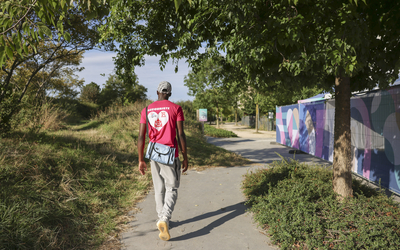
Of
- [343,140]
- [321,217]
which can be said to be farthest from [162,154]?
[343,140]

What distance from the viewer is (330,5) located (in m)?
3.47

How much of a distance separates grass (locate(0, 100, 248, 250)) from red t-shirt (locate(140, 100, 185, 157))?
55.2 inches

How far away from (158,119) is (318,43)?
242 centimetres

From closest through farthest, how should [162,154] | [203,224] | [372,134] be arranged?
1. [162,154]
2. [203,224]
3. [372,134]

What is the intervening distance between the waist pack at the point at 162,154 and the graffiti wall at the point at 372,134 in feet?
14.9

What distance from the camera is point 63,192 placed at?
13.9ft

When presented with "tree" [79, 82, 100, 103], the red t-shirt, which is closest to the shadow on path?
the red t-shirt

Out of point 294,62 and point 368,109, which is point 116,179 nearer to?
point 294,62

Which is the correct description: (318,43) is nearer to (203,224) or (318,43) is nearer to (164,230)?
(203,224)

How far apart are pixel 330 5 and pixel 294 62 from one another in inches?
37.0

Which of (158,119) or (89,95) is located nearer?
(158,119)

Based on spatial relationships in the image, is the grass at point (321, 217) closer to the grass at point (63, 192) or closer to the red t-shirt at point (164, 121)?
the red t-shirt at point (164, 121)

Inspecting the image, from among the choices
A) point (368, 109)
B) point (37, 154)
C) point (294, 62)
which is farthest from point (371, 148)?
point (37, 154)

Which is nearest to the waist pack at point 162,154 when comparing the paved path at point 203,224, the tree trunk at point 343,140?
the paved path at point 203,224
